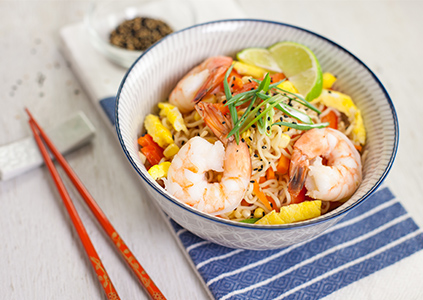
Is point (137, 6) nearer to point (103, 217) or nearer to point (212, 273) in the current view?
point (103, 217)

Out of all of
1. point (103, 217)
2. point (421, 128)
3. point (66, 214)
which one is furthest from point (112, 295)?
point (421, 128)

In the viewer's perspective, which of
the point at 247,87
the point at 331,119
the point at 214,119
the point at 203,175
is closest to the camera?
the point at 203,175

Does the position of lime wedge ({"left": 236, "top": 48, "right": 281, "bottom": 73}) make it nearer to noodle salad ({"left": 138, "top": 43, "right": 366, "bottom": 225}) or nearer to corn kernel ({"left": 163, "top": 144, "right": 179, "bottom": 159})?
noodle salad ({"left": 138, "top": 43, "right": 366, "bottom": 225})

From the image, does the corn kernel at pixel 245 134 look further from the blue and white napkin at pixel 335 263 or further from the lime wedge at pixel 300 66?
the blue and white napkin at pixel 335 263

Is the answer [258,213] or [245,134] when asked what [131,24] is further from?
[258,213]

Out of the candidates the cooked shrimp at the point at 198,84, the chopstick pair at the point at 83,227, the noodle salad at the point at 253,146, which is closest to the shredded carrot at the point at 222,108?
the noodle salad at the point at 253,146

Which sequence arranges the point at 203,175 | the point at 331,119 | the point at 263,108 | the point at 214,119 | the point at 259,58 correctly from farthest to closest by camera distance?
1. the point at 259,58
2. the point at 331,119
3. the point at 263,108
4. the point at 214,119
5. the point at 203,175

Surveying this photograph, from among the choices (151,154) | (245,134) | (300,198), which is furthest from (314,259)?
(151,154)
